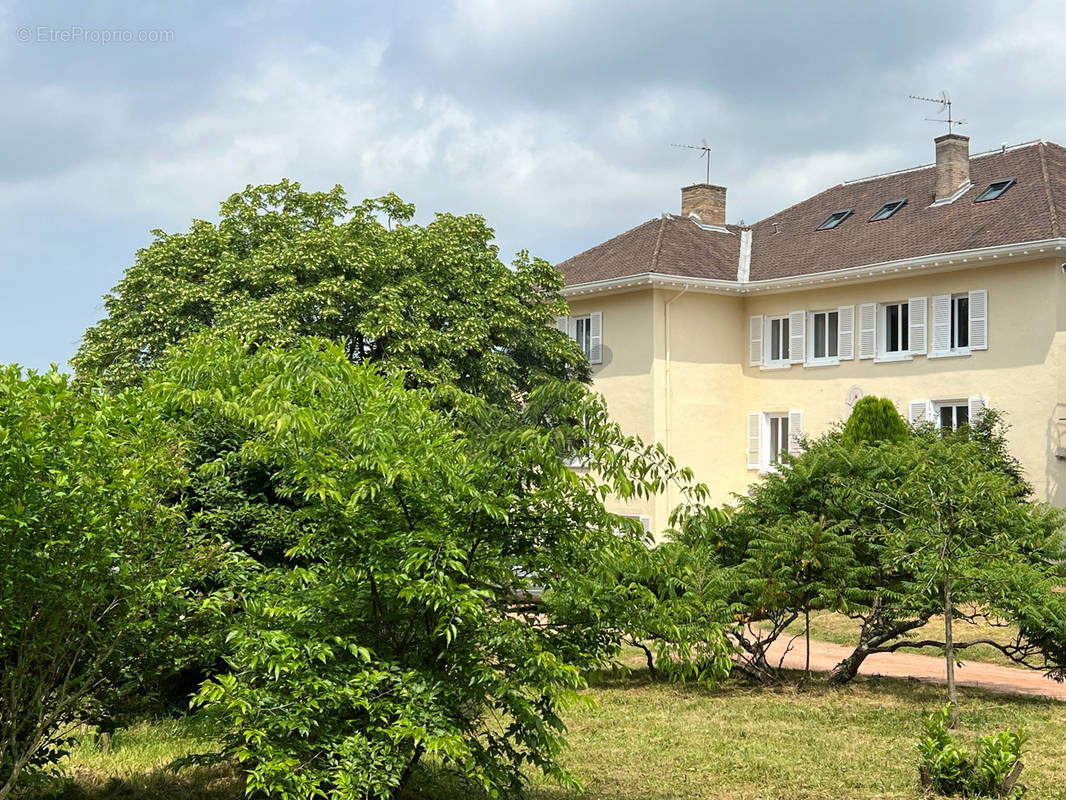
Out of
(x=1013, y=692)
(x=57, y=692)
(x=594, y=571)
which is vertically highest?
(x=594, y=571)

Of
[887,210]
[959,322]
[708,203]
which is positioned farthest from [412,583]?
[708,203]

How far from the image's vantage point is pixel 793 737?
1270 cm

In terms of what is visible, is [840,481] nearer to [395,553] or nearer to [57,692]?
[395,553]

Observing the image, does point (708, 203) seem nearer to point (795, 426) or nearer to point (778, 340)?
point (778, 340)

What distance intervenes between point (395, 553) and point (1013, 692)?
433 inches

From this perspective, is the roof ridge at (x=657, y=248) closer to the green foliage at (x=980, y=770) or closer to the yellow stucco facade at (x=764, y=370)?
the yellow stucco facade at (x=764, y=370)

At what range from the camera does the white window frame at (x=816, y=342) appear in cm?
3091

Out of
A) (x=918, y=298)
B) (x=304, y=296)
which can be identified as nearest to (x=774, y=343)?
(x=918, y=298)

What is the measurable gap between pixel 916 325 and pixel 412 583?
2376 centimetres

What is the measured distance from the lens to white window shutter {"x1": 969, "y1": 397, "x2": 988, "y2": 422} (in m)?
27.3

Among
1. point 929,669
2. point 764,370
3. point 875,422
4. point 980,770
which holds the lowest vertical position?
point 929,669

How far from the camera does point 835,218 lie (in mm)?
33906

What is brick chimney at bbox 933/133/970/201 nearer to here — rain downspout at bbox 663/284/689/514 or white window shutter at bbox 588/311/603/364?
rain downspout at bbox 663/284/689/514

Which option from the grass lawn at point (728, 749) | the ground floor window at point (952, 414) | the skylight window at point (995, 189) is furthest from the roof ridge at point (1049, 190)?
the grass lawn at point (728, 749)
